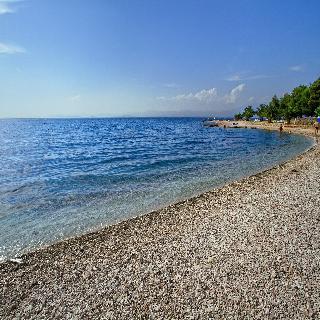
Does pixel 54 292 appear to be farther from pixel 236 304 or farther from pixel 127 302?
pixel 236 304

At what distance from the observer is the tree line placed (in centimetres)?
8156

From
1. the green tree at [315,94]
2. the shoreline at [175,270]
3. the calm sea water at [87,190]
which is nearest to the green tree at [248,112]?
the green tree at [315,94]

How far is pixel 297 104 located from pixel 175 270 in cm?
9495

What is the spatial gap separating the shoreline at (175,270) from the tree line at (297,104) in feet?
239

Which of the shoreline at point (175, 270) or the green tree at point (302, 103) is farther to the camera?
the green tree at point (302, 103)

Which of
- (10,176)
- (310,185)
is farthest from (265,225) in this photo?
(10,176)

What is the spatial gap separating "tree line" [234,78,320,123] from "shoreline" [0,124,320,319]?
7296 cm

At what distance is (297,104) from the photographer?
92.5m

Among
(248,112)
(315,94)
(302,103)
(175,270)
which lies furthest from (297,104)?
(175,270)

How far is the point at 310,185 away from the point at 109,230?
45.9ft

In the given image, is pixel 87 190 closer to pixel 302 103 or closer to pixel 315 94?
pixel 315 94

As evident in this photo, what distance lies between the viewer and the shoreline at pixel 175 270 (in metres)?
8.00

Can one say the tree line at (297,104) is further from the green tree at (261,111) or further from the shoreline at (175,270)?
the shoreline at (175,270)

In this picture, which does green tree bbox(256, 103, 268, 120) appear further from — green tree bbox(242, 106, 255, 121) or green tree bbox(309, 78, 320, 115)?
green tree bbox(309, 78, 320, 115)
